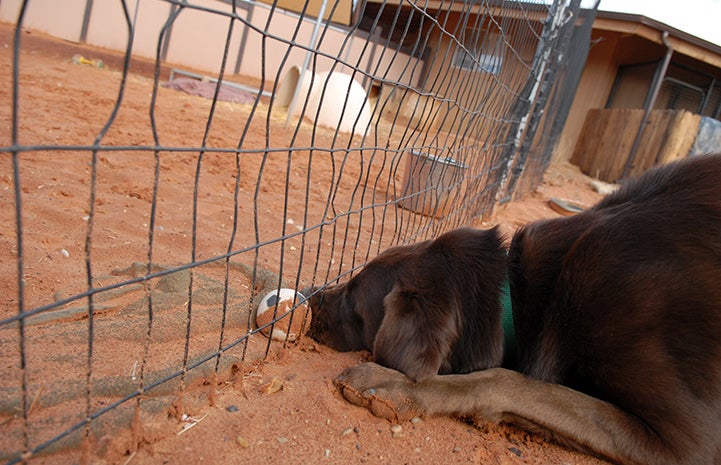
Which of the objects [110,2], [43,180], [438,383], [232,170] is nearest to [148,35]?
[110,2]

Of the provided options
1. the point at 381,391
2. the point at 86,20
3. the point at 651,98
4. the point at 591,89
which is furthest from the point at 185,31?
the point at 381,391

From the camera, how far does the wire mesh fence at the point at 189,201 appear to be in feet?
5.37

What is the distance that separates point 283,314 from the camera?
2346 mm

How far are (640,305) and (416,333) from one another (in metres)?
0.81

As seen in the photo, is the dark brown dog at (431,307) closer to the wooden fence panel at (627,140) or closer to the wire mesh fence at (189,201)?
the wire mesh fence at (189,201)

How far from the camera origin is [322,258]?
3.62 metres

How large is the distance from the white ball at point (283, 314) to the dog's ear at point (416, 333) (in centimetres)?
39

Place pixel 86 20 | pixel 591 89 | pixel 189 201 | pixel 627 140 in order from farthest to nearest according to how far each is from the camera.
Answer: pixel 591 89, pixel 86 20, pixel 627 140, pixel 189 201

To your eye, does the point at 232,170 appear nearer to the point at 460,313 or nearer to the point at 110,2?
the point at 460,313

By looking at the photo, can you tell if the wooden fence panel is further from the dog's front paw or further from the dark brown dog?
the dog's front paw

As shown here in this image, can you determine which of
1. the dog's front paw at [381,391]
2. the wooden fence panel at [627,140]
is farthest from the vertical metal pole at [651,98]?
the dog's front paw at [381,391]

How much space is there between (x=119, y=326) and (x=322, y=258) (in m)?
1.61

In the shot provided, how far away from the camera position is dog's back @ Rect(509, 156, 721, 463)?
1945mm

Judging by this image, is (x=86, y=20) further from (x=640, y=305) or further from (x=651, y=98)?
(x=640, y=305)
